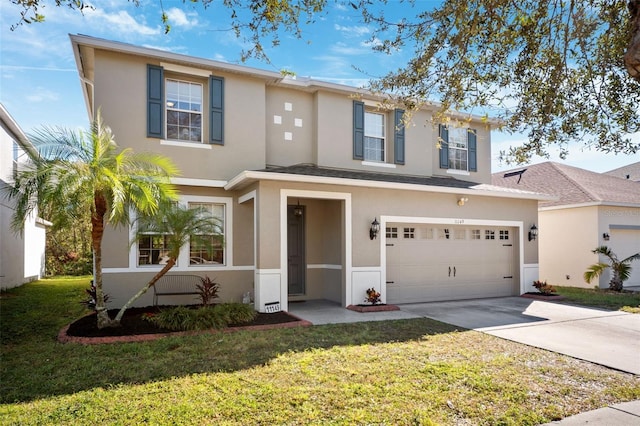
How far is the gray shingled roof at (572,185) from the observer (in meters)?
15.7

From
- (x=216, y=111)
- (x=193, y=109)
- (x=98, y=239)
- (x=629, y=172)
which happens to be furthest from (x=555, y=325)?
(x=629, y=172)

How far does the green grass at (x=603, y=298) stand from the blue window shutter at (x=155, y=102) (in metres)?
11.8

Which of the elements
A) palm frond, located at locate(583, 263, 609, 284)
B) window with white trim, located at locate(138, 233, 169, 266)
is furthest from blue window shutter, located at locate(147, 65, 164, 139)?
palm frond, located at locate(583, 263, 609, 284)

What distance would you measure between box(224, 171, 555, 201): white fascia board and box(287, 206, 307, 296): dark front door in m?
2.02

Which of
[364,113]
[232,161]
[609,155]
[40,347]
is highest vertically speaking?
[364,113]

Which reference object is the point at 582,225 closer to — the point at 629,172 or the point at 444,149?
the point at 444,149

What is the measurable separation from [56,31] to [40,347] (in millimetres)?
6657

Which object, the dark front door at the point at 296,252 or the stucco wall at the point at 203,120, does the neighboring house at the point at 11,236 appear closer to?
the stucco wall at the point at 203,120

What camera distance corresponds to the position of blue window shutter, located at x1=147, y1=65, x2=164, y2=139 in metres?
9.88

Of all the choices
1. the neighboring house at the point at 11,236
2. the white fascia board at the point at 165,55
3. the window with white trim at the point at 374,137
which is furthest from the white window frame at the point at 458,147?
the neighboring house at the point at 11,236

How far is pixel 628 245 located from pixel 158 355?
17.4 m

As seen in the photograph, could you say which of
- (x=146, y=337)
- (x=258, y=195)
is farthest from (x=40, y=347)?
(x=258, y=195)

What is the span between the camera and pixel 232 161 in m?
10.7

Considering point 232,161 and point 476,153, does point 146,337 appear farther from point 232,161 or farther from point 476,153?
point 476,153
